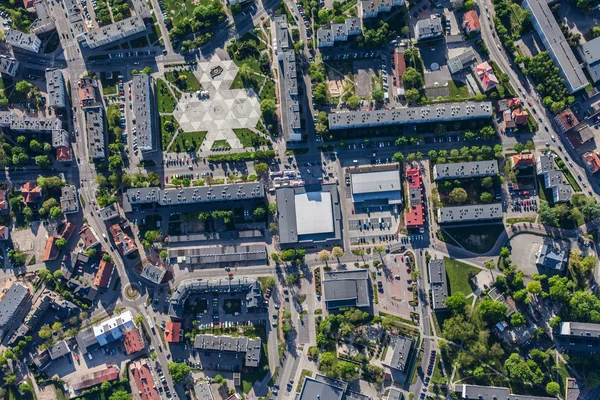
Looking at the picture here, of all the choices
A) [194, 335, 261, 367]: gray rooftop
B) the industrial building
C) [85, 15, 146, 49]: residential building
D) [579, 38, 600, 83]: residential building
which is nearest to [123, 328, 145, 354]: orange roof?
[194, 335, 261, 367]: gray rooftop

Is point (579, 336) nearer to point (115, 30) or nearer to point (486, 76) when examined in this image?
point (486, 76)

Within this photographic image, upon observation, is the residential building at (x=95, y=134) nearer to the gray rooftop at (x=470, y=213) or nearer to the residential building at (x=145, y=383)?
the residential building at (x=145, y=383)

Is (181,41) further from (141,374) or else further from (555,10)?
(555,10)

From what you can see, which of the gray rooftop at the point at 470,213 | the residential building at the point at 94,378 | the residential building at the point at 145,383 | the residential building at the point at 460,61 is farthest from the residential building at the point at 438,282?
the residential building at the point at 94,378

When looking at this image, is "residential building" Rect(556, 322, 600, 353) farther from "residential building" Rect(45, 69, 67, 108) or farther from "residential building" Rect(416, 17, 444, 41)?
"residential building" Rect(45, 69, 67, 108)

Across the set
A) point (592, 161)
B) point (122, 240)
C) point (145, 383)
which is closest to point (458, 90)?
point (592, 161)

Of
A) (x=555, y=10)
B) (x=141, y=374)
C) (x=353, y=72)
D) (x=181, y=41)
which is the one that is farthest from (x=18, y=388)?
(x=555, y=10)
